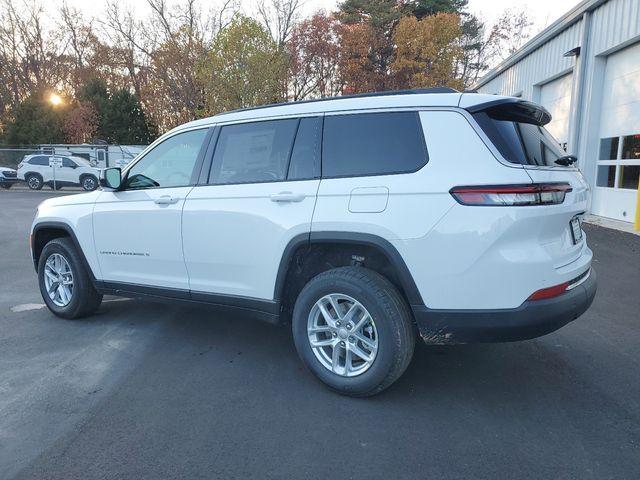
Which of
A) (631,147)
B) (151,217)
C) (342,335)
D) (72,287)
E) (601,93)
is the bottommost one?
(72,287)

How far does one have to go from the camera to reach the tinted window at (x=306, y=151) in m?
3.65

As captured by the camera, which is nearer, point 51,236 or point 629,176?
point 51,236

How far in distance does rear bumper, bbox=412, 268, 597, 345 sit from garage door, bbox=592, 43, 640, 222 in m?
10.0

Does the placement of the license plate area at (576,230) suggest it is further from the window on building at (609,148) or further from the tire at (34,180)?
the tire at (34,180)

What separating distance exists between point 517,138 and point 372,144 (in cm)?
91

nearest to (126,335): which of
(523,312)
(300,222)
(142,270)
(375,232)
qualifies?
(142,270)

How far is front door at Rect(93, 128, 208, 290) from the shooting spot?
14.0ft

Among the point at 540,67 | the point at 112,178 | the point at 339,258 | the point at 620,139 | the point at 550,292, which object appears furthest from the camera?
the point at 540,67

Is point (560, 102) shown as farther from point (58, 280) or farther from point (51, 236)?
point (58, 280)

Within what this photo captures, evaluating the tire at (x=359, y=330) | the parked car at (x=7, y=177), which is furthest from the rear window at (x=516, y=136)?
the parked car at (x=7, y=177)

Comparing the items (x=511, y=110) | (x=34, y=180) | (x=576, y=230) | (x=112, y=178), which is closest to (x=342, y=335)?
(x=576, y=230)

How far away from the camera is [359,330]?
11.2ft

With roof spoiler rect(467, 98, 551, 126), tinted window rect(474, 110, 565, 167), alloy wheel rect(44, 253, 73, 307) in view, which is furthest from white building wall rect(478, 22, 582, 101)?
alloy wheel rect(44, 253, 73, 307)

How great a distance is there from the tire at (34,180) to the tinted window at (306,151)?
25.8 metres
